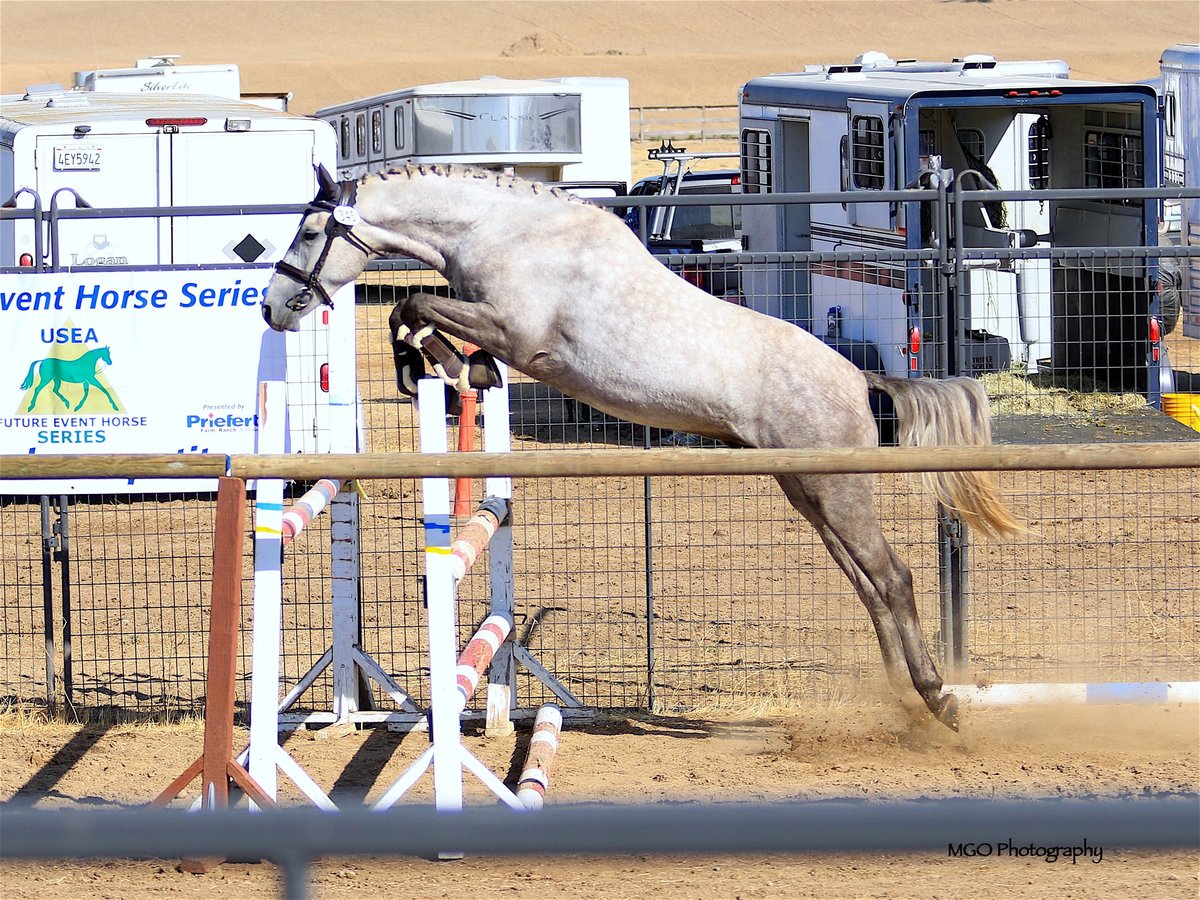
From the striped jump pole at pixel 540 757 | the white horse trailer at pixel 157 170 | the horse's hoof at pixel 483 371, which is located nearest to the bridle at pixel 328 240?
the horse's hoof at pixel 483 371

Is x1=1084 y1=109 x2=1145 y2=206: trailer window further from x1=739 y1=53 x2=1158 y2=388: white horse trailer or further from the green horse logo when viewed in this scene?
the green horse logo

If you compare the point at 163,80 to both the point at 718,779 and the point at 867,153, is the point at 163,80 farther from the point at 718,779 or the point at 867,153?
the point at 718,779

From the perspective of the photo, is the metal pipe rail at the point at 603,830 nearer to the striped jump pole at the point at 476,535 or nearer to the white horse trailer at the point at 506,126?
the striped jump pole at the point at 476,535

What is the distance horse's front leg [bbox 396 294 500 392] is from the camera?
17.4 feet

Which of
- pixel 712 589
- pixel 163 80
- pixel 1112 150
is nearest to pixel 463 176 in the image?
pixel 712 589

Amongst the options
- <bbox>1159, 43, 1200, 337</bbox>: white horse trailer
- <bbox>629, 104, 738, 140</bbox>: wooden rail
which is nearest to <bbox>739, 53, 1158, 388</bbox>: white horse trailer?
<bbox>1159, 43, 1200, 337</bbox>: white horse trailer

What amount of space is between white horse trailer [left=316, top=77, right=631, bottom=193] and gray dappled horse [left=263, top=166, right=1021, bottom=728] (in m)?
15.9

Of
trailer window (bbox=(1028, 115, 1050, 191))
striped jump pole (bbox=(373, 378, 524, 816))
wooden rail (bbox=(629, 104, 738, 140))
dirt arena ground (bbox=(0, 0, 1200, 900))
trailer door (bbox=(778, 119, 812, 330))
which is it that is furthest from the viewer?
wooden rail (bbox=(629, 104, 738, 140))

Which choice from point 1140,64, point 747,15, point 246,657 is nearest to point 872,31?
point 747,15

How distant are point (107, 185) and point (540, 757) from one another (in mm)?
7579

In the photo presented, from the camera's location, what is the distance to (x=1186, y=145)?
53.0 ft

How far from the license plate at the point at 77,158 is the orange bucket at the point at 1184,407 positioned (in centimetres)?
804

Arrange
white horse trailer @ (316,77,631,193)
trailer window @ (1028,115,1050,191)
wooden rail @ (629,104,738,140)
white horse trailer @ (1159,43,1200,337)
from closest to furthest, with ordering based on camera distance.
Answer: trailer window @ (1028,115,1050,191) → white horse trailer @ (1159,43,1200,337) → white horse trailer @ (316,77,631,193) → wooden rail @ (629,104,738,140)

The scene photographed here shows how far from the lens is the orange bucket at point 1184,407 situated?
10695 mm
